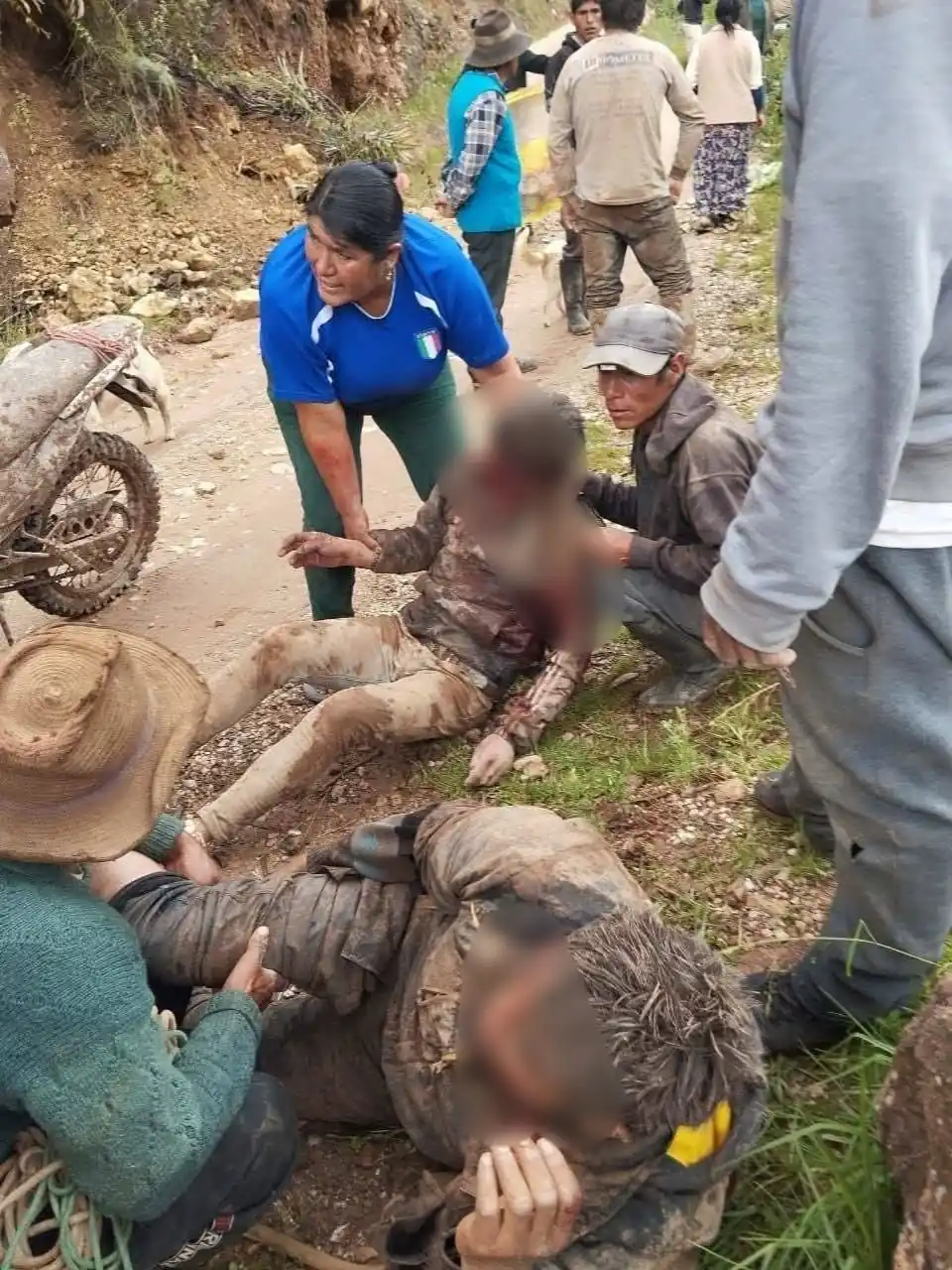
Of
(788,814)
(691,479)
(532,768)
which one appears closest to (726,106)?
(691,479)

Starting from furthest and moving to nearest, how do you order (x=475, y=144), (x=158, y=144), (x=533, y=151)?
(x=533, y=151) → (x=158, y=144) → (x=475, y=144)

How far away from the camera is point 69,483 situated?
4.50 m

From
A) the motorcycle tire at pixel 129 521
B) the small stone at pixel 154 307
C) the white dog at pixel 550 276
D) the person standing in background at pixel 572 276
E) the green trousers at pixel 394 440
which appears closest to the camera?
the green trousers at pixel 394 440

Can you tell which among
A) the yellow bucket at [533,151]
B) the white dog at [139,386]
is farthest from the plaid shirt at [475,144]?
the yellow bucket at [533,151]

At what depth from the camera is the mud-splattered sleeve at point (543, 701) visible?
3363 mm

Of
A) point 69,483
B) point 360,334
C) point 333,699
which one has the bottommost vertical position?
point 333,699

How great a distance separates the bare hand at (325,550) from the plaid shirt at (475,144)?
11.2 ft

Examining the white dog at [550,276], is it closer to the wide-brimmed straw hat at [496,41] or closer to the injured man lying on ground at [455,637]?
the wide-brimmed straw hat at [496,41]

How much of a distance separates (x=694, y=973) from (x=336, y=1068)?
1052 mm

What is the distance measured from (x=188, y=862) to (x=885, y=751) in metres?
1.59

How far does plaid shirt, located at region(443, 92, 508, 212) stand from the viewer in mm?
5996

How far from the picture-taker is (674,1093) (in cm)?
142

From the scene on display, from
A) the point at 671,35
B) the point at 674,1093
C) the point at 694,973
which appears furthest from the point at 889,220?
the point at 671,35

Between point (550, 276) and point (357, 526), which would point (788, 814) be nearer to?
point (357, 526)
